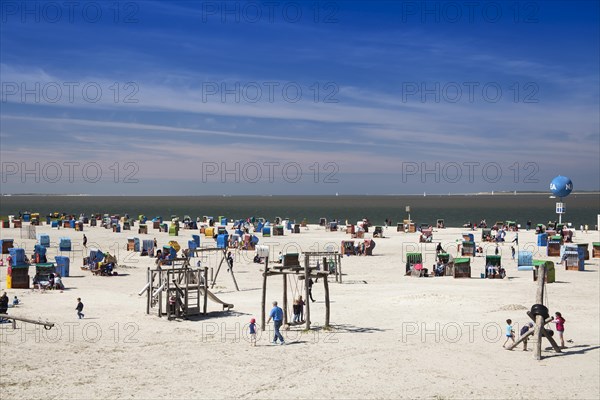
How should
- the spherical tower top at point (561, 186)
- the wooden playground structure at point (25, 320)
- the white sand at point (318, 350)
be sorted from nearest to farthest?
1. the white sand at point (318, 350)
2. the wooden playground structure at point (25, 320)
3. the spherical tower top at point (561, 186)

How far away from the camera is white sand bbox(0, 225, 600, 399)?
15.2 metres

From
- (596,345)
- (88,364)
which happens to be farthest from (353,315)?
(88,364)

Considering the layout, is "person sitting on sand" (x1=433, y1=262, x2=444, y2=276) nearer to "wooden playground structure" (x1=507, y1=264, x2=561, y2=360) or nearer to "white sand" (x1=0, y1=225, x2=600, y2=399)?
"white sand" (x1=0, y1=225, x2=600, y2=399)

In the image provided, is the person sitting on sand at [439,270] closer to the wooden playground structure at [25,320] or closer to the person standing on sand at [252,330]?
the person standing on sand at [252,330]

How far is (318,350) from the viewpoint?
18438 mm

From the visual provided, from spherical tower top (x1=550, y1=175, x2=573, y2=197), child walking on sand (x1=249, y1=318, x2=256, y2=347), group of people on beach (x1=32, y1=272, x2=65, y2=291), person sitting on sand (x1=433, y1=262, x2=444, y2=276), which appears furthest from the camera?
spherical tower top (x1=550, y1=175, x2=573, y2=197)

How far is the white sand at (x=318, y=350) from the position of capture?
600 inches

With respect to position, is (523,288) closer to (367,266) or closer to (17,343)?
(367,266)

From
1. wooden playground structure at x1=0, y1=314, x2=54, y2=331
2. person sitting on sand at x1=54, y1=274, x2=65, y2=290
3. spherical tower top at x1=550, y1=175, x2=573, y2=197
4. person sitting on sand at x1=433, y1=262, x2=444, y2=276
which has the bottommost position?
wooden playground structure at x1=0, y1=314, x2=54, y2=331

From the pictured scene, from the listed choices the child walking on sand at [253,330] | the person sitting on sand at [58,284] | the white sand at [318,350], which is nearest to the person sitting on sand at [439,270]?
the white sand at [318,350]

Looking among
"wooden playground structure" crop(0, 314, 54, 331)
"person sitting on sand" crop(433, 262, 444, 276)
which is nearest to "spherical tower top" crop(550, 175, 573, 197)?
"person sitting on sand" crop(433, 262, 444, 276)

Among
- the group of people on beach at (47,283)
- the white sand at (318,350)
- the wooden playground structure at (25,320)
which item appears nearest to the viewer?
the white sand at (318,350)

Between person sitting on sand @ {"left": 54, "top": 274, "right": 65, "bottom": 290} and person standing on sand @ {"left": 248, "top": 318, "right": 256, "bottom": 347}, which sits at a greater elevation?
person sitting on sand @ {"left": 54, "top": 274, "right": 65, "bottom": 290}

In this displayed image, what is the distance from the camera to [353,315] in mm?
23344
